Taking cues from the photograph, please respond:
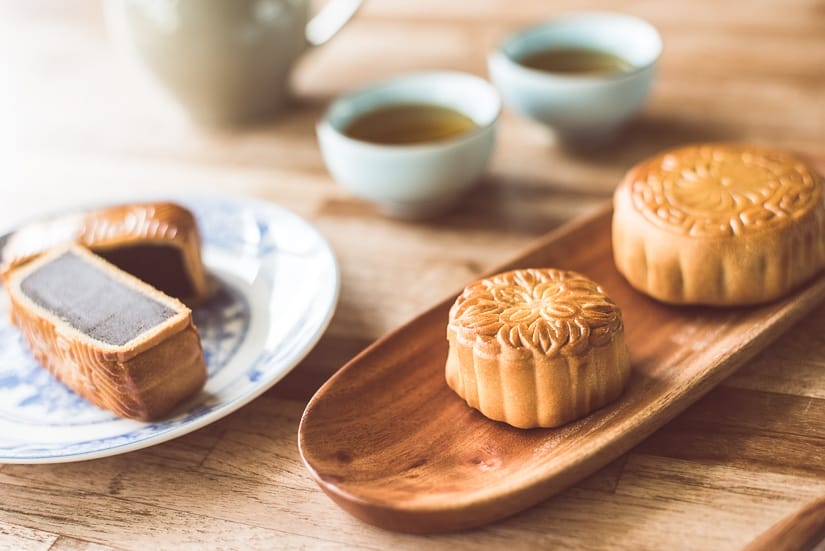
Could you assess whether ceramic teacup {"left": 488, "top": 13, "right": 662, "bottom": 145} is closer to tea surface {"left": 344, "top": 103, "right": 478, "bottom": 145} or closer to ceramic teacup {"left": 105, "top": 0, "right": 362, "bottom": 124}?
tea surface {"left": 344, "top": 103, "right": 478, "bottom": 145}

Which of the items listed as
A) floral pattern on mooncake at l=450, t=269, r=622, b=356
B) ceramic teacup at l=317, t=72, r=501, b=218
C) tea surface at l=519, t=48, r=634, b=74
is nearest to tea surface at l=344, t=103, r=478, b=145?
ceramic teacup at l=317, t=72, r=501, b=218

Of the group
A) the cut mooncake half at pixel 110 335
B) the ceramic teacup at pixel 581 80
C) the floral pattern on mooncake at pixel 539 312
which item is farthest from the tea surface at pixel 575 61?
the cut mooncake half at pixel 110 335

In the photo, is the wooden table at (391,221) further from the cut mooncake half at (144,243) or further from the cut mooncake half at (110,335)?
the cut mooncake half at (144,243)

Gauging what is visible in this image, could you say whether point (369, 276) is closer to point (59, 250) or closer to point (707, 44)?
point (59, 250)

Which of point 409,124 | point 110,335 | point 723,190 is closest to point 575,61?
point 409,124

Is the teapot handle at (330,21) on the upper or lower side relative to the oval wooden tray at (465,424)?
upper

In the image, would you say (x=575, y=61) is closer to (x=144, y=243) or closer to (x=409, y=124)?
(x=409, y=124)
